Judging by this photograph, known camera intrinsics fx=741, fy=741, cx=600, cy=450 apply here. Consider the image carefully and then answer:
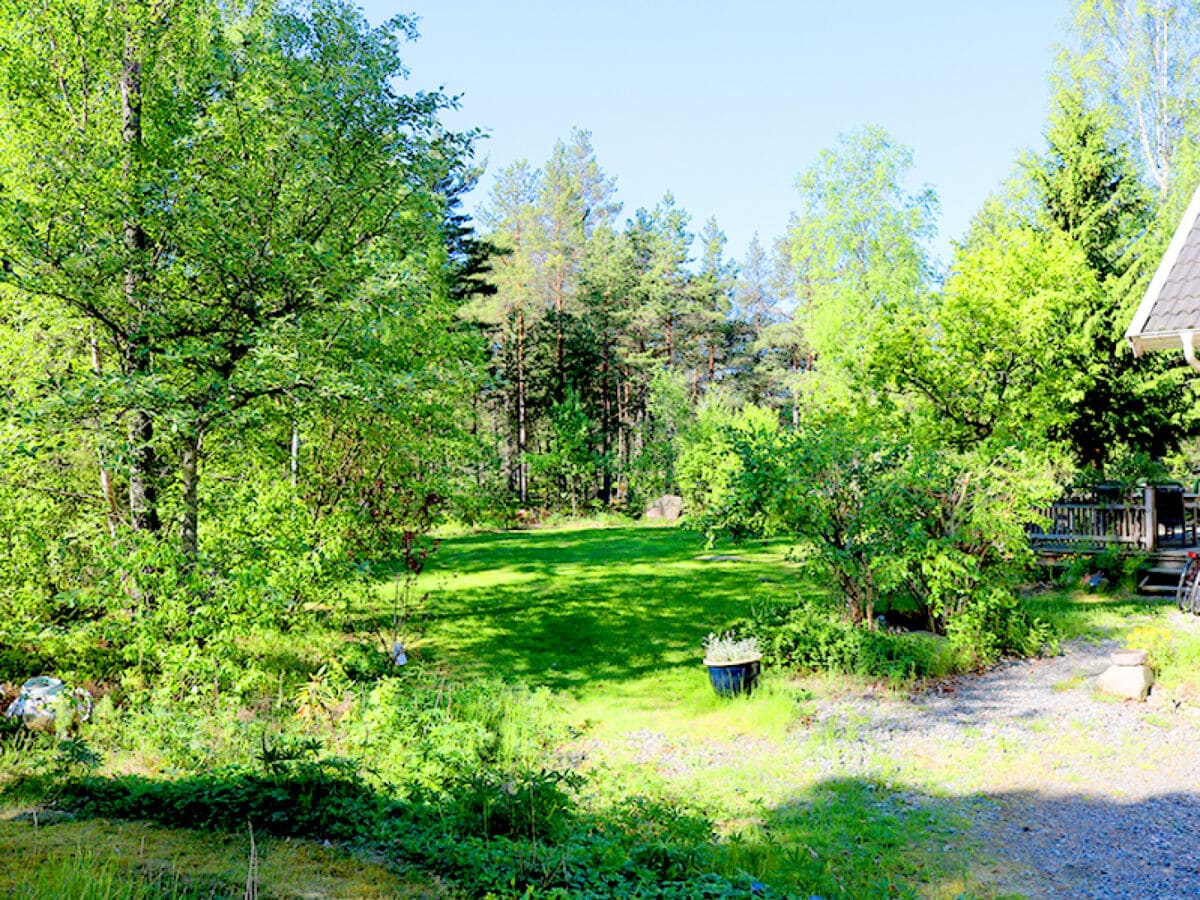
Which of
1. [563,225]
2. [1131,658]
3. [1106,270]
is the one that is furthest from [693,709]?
[563,225]

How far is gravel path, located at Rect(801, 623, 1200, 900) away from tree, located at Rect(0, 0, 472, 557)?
18.3 feet

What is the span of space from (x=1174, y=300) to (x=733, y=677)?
4660 millimetres

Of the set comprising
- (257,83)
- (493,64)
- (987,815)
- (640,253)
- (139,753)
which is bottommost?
(987,815)

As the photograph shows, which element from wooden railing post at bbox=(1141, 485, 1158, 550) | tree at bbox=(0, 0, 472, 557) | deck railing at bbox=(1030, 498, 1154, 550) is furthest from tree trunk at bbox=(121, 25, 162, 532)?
wooden railing post at bbox=(1141, 485, 1158, 550)

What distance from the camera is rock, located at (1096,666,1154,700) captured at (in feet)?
21.9

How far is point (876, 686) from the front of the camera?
7449 mm

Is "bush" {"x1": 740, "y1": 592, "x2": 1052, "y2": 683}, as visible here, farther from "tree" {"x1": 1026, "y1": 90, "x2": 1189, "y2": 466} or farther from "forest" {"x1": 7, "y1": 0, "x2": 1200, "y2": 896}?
"tree" {"x1": 1026, "y1": 90, "x2": 1189, "y2": 466}

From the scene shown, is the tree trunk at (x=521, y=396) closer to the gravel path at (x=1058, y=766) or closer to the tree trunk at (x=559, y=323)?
the tree trunk at (x=559, y=323)

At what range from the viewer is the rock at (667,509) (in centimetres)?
2605

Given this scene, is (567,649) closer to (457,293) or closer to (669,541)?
(669,541)

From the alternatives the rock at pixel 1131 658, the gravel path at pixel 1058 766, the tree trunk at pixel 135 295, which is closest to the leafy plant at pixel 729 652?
the gravel path at pixel 1058 766

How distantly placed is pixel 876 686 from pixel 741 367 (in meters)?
32.5

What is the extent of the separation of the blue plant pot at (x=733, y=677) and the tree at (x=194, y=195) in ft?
14.5

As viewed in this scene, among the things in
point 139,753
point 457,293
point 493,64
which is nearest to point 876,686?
point 139,753
